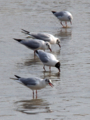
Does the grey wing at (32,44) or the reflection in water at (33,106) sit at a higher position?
the grey wing at (32,44)

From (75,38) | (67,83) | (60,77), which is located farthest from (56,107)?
(75,38)

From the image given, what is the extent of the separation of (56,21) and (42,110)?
13.3 m

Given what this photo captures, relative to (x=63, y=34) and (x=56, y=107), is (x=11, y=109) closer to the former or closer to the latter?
(x=56, y=107)

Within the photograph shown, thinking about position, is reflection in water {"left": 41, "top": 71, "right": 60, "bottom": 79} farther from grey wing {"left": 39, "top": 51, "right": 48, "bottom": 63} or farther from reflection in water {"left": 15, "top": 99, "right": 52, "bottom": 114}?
reflection in water {"left": 15, "top": 99, "right": 52, "bottom": 114}

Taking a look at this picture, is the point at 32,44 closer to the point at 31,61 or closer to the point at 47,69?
the point at 31,61

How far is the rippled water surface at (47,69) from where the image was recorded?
343 inches

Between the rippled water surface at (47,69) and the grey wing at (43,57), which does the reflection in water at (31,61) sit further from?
the grey wing at (43,57)

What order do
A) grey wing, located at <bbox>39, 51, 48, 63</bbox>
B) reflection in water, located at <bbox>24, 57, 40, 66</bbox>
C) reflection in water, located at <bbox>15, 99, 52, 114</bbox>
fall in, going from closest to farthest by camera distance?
reflection in water, located at <bbox>15, 99, 52, 114</bbox>
grey wing, located at <bbox>39, 51, 48, 63</bbox>
reflection in water, located at <bbox>24, 57, 40, 66</bbox>

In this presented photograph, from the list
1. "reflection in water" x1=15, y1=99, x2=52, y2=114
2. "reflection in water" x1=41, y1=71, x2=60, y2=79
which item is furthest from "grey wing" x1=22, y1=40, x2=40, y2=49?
"reflection in water" x1=15, y1=99, x2=52, y2=114

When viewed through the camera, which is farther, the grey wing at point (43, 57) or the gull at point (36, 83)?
the grey wing at point (43, 57)

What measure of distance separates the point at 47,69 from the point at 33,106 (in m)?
3.63

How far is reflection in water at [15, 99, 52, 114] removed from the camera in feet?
28.6

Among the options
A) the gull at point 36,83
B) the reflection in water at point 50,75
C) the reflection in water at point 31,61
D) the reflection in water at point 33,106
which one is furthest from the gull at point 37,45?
the reflection in water at point 33,106

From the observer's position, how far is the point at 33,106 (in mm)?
9109
